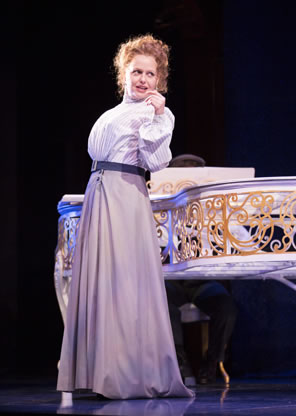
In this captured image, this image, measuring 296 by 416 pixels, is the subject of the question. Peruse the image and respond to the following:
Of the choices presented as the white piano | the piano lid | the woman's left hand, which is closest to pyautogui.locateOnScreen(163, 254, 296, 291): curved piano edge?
the white piano

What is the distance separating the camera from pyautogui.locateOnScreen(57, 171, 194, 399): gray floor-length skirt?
3014 mm

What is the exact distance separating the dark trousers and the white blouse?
1.72m

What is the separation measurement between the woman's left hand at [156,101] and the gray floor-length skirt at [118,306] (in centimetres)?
30

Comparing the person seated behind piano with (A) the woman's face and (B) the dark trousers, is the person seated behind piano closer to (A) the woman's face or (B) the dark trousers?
(B) the dark trousers

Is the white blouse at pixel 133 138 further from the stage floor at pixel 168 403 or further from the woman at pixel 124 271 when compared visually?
the stage floor at pixel 168 403

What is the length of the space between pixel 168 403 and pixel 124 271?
1.79 ft

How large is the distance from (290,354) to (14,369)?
2.05 metres

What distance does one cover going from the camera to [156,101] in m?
3.21

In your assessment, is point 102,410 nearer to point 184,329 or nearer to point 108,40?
point 184,329

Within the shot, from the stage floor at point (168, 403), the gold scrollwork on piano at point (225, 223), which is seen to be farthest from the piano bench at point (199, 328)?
the gold scrollwork on piano at point (225, 223)

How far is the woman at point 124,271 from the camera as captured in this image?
9.93ft

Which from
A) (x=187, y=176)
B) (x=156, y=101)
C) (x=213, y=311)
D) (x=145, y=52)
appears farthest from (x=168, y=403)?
(x=187, y=176)

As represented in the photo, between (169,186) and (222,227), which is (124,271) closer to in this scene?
(222,227)

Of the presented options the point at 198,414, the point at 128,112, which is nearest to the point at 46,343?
the point at 128,112
